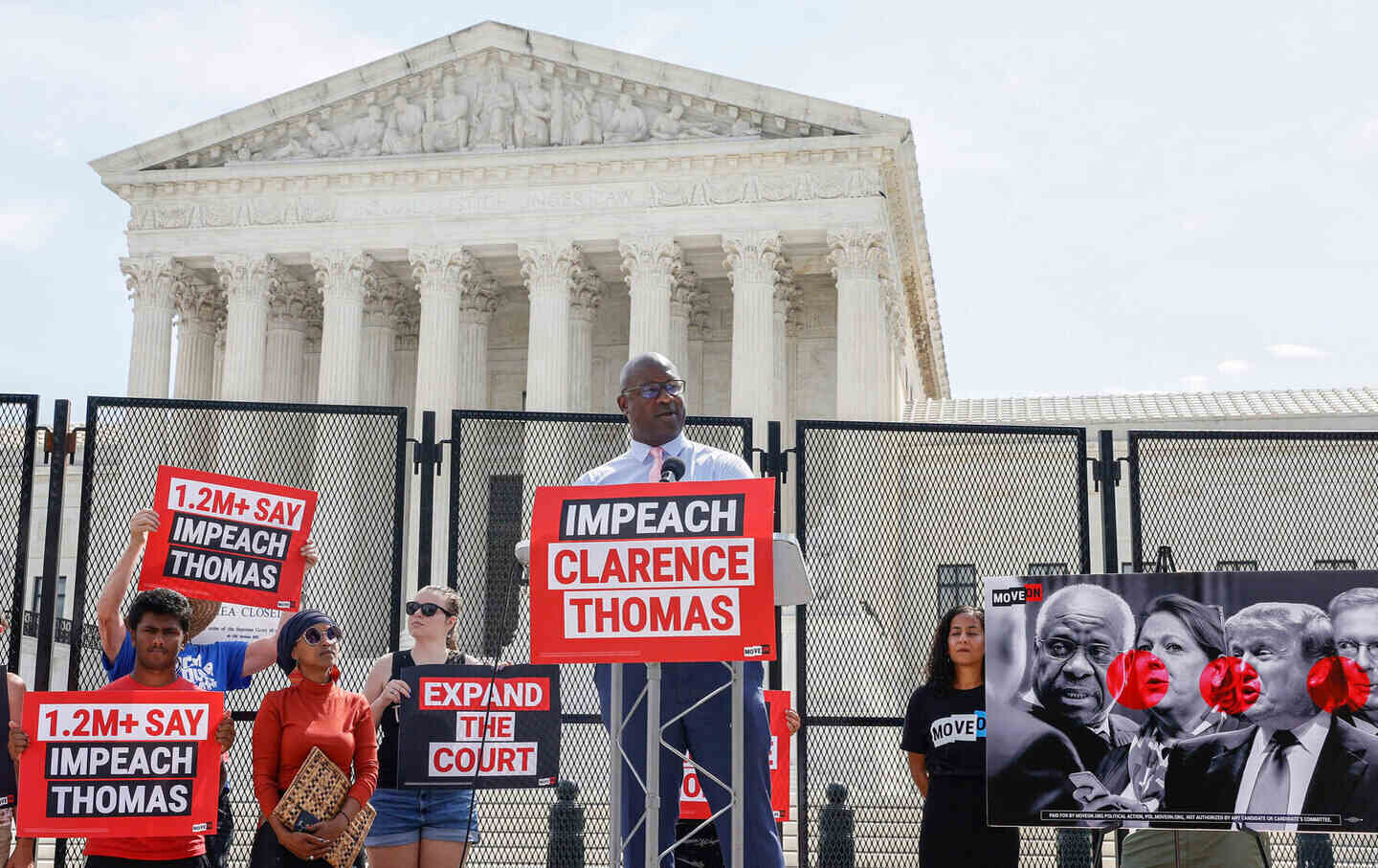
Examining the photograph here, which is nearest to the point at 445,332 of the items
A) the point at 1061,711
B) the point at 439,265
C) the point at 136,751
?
the point at 439,265

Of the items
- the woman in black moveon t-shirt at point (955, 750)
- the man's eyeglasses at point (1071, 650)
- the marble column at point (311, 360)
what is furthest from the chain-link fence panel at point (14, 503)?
the marble column at point (311, 360)

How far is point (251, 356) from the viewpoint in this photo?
1679 inches

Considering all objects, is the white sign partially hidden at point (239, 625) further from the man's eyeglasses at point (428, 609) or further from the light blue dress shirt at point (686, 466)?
the light blue dress shirt at point (686, 466)

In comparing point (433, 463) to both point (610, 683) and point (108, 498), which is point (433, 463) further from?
point (610, 683)

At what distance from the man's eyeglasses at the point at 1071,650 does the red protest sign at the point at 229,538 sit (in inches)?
176

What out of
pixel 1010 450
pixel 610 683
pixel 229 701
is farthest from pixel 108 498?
pixel 1010 450

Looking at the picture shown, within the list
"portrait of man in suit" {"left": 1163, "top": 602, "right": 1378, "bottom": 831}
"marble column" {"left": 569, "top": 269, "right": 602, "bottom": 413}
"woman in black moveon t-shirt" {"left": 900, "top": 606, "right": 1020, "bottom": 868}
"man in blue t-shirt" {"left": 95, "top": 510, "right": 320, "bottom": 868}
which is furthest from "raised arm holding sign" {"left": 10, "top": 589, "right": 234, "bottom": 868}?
"marble column" {"left": 569, "top": 269, "right": 602, "bottom": 413}

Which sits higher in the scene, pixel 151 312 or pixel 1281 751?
pixel 151 312

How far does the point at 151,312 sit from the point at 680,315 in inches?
609

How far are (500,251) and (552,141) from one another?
11.6 feet

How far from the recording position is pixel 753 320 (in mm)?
40500

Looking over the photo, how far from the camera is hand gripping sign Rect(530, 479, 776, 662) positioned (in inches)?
252

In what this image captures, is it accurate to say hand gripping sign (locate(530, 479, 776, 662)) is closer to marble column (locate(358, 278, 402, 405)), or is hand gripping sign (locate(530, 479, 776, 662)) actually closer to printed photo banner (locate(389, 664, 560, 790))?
printed photo banner (locate(389, 664, 560, 790))

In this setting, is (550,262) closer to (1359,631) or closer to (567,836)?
(567,836)
